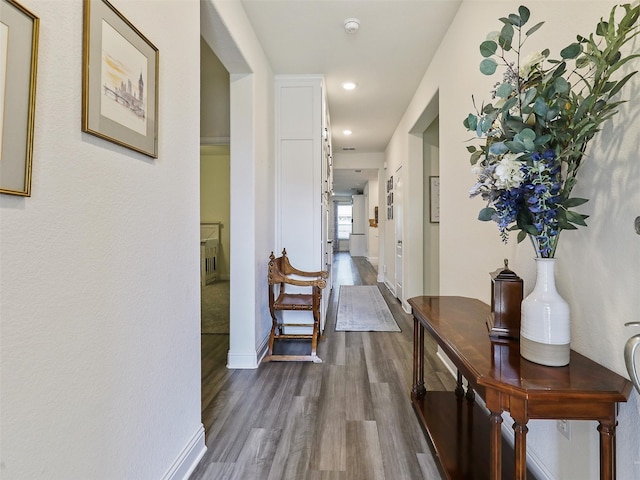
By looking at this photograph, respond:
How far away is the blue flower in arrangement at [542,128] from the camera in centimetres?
91

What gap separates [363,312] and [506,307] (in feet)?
10.4

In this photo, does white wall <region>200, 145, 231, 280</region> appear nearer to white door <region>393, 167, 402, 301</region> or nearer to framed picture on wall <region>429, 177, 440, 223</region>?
white door <region>393, 167, 402, 301</region>

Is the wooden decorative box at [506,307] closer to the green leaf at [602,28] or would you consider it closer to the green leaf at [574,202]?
the green leaf at [574,202]

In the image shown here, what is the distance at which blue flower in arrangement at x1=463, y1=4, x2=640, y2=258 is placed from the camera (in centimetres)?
91

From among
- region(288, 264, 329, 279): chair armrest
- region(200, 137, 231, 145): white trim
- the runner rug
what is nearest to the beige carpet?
region(288, 264, 329, 279): chair armrest

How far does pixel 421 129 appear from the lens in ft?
13.0

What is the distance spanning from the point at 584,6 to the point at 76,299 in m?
1.87

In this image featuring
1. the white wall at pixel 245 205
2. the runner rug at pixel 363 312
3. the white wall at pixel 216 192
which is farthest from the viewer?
the white wall at pixel 216 192

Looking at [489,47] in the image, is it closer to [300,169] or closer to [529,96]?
[529,96]

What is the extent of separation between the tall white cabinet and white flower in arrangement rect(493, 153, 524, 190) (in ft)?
7.80

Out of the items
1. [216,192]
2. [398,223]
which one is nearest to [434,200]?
[398,223]

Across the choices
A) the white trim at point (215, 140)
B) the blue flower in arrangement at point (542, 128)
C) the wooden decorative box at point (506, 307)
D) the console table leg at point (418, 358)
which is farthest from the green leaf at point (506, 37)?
the white trim at point (215, 140)

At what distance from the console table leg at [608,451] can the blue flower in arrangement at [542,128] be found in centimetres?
51

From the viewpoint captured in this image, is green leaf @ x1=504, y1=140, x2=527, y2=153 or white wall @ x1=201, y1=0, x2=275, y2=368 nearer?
green leaf @ x1=504, y1=140, x2=527, y2=153
